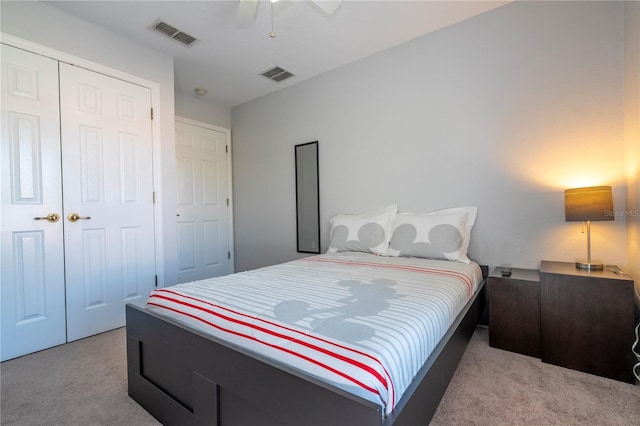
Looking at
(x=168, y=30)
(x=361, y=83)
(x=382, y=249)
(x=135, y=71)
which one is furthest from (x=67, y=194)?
(x=361, y=83)

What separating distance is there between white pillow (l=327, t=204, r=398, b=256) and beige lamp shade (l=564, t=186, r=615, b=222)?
1.32 meters

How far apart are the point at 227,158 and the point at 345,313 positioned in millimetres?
3793

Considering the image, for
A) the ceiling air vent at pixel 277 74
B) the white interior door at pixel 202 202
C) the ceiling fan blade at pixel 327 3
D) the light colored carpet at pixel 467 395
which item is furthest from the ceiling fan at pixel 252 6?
the light colored carpet at pixel 467 395

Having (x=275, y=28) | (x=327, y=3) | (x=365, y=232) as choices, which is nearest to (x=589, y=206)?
(x=365, y=232)

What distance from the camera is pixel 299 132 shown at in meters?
3.68

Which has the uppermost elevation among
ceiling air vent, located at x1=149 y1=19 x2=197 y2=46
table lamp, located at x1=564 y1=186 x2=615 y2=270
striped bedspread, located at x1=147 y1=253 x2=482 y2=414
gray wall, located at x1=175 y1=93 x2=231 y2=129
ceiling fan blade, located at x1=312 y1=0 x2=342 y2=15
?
ceiling air vent, located at x1=149 y1=19 x2=197 y2=46

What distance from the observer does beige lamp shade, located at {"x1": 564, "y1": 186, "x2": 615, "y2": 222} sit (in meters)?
1.79

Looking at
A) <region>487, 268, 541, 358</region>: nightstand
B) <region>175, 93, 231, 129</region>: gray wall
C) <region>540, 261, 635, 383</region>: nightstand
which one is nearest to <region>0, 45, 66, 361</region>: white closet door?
<region>175, 93, 231, 129</region>: gray wall

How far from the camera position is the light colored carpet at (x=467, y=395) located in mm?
1376

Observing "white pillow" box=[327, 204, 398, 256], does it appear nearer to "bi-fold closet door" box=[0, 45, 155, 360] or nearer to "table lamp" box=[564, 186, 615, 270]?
"table lamp" box=[564, 186, 615, 270]

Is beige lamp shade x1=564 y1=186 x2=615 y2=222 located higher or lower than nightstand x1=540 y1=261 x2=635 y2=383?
higher

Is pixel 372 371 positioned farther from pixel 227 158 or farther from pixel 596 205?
pixel 227 158

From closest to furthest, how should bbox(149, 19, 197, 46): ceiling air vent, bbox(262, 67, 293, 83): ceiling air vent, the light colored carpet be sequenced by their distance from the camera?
the light colored carpet < bbox(149, 19, 197, 46): ceiling air vent < bbox(262, 67, 293, 83): ceiling air vent

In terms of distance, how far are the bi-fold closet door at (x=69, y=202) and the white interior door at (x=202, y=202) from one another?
101 centimetres
